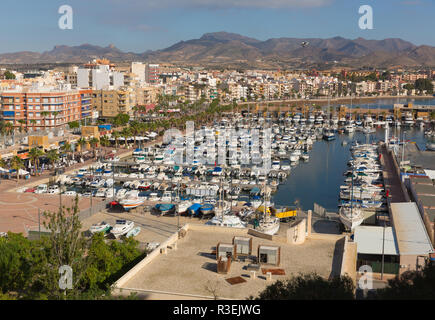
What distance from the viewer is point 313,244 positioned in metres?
13.5

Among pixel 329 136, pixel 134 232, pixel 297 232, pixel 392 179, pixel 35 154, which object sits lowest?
pixel 134 232

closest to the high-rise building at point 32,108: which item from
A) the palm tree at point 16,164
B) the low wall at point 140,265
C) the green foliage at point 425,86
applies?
the palm tree at point 16,164

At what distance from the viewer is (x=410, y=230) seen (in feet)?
60.5

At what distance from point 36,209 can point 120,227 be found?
596cm

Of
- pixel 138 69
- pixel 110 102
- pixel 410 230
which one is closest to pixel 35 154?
pixel 410 230

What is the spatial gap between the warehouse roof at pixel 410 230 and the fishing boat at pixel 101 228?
37.3 feet

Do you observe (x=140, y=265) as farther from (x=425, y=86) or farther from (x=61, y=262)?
(x=425, y=86)

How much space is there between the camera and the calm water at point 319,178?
96.3ft

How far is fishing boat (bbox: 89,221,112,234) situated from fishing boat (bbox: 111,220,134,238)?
45 centimetres

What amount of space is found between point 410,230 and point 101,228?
1222cm

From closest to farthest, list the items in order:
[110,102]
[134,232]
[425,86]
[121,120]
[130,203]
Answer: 1. [134,232]
2. [130,203]
3. [121,120]
4. [110,102]
5. [425,86]
